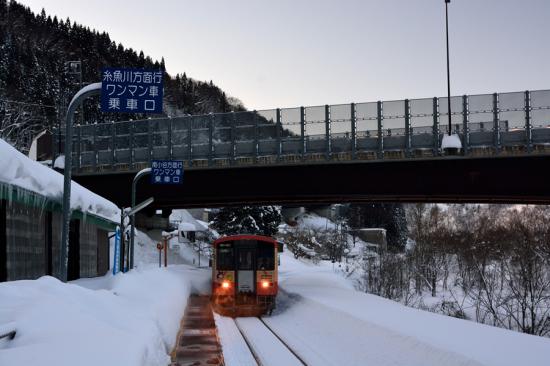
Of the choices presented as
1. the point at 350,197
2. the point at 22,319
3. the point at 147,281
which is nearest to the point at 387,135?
the point at 350,197

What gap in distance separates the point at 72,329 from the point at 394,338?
7206 millimetres

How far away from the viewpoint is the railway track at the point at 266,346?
1398 cm

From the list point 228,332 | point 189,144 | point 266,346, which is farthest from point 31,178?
point 189,144

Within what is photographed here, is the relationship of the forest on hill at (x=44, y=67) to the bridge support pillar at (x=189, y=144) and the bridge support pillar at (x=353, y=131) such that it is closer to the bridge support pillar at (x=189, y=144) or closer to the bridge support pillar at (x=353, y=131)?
the bridge support pillar at (x=189, y=144)

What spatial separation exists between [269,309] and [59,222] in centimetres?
902

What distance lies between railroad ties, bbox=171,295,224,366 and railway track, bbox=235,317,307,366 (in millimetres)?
891

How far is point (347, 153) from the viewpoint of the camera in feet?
117

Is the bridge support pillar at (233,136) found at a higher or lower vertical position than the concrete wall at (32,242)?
higher

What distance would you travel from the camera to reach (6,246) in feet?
53.9

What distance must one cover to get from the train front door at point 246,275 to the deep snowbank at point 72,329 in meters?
10.9

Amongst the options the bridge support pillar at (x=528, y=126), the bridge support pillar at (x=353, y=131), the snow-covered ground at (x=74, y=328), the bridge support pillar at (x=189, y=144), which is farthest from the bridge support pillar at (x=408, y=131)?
the snow-covered ground at (x=74, y=328)

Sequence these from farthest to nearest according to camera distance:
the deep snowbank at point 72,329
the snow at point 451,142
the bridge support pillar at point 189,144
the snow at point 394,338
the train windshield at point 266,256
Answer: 1. the bridge support pillar at point 189,144
2. the snow at point 451,142
3. the train windshield at point 266,256
4. the snow at point 394,338
5. the deep snowbank at point 72,329

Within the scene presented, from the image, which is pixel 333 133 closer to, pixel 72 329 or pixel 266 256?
pixel 266 256

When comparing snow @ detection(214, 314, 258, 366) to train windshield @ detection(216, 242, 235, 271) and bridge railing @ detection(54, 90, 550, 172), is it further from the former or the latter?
bridge railing @ detection(54, 90, 550, 172)
